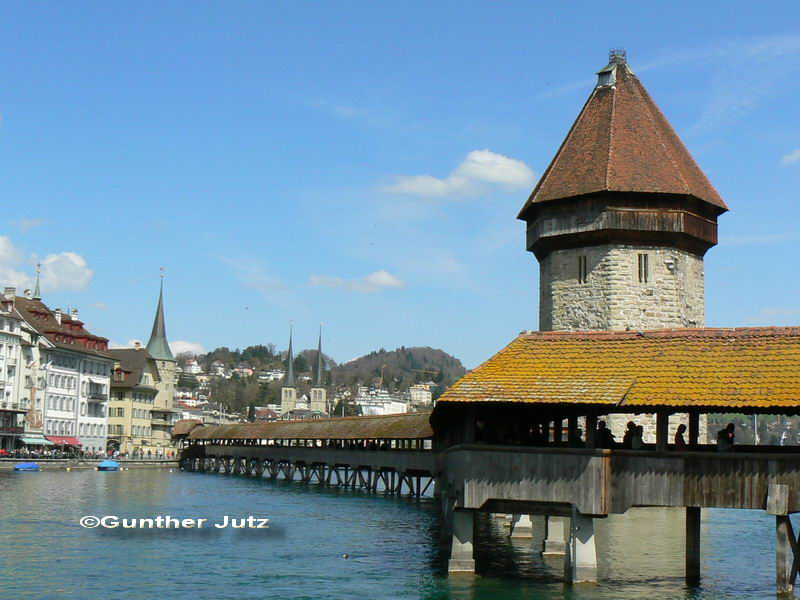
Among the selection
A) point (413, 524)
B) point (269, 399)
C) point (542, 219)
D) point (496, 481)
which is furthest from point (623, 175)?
point (269, 399)

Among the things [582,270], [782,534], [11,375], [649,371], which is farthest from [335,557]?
[11,375]

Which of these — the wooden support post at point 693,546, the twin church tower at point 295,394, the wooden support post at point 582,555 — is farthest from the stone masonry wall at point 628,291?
the twin church tower at point 295,394

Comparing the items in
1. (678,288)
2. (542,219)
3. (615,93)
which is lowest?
(678,288)

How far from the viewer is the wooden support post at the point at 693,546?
64.1 feet

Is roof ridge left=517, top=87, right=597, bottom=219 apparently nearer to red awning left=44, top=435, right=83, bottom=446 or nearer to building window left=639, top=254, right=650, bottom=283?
building window left=639, top=254, right=650, bottom=283

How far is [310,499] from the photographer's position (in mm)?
44531

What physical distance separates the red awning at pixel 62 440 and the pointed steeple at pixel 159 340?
28.1 metres

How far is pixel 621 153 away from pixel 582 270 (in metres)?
3.99

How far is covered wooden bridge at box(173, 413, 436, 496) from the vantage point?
4572 cm

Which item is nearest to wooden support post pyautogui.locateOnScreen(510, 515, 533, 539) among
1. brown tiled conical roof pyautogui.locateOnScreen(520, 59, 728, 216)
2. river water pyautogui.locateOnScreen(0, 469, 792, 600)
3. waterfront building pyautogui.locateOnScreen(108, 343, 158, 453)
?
river water pyautogui.locateOnScreen(0, 469, 792, 600)

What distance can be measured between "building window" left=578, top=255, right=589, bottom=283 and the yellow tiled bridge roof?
1809cm

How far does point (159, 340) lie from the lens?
110 metres

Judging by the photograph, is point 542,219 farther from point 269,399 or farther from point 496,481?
point 269,399

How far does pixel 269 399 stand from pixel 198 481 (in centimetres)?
12855
